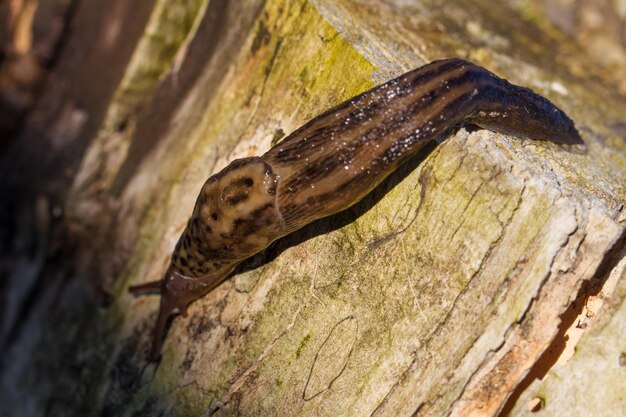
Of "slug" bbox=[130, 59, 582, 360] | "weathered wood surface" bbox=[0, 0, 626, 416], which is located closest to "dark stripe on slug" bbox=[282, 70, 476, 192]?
"slug" bbox=[130, 59, 582, 360]

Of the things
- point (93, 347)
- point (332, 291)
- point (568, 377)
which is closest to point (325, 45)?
point (332, 291)

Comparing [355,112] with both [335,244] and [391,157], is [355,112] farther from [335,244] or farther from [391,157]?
[335,244]

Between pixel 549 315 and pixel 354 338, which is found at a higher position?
pixel 549 315

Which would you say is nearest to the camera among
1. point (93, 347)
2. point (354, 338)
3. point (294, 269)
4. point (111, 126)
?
point (354, 338)

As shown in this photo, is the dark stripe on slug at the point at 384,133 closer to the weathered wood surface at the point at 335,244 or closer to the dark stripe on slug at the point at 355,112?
the dark stripe on slug at the point at 355,112

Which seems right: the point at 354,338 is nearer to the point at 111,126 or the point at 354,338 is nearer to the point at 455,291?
the point at 455,291

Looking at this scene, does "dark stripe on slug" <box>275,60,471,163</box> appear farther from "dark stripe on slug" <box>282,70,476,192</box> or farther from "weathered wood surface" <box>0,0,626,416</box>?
"weathered wood surface" <box>0,0,626,416</box>

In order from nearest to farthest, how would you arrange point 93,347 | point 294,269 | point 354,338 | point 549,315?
point 549,315 < point 354,338 < point 294,269 < point 93,347
